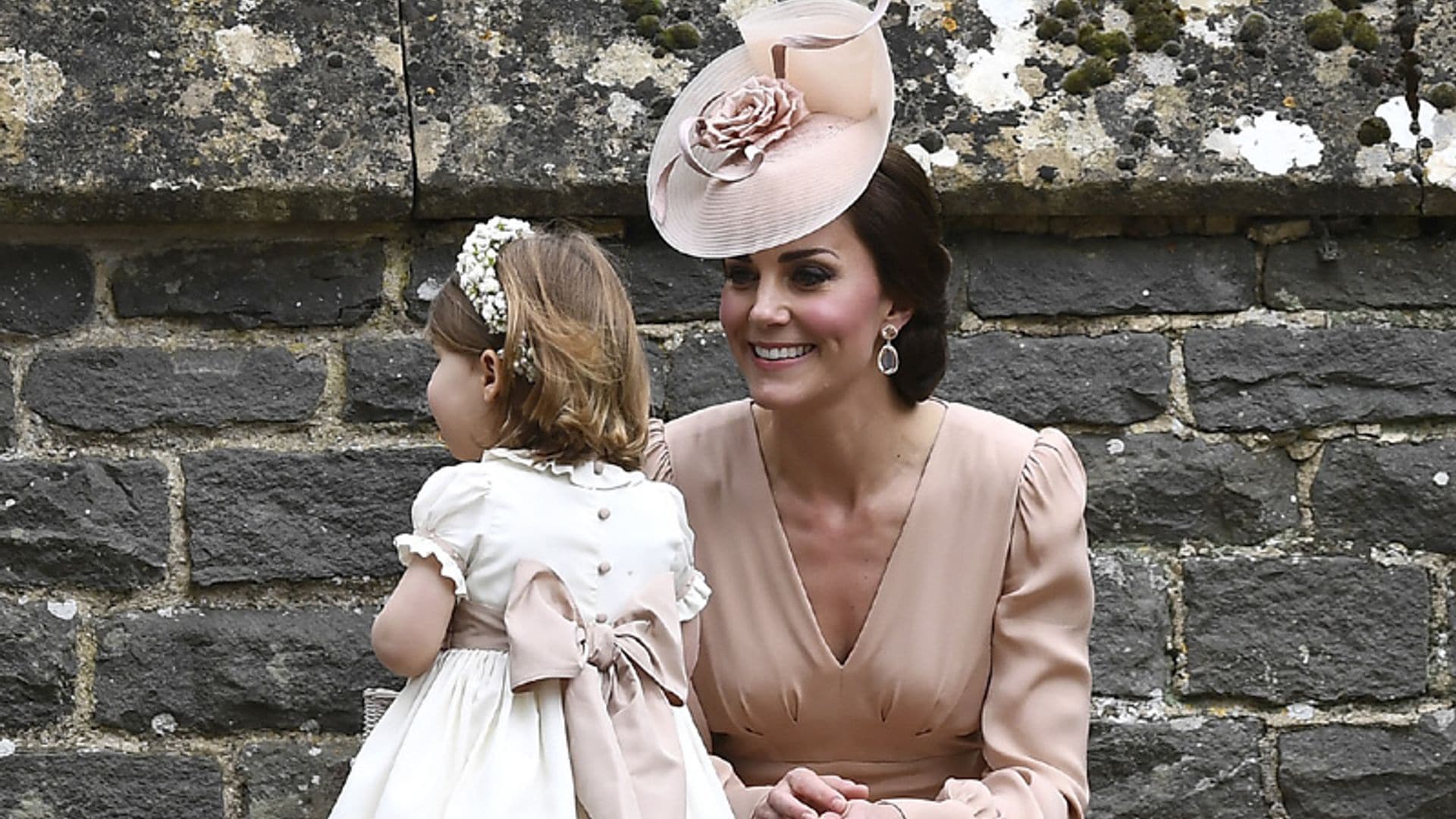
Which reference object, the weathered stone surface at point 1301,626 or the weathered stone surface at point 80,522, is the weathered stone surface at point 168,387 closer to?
the weathered stone surface at point 80,522

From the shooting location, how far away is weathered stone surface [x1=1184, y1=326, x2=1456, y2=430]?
320cm

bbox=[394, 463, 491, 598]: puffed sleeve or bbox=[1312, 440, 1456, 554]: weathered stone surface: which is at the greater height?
bbox=[394, 463, 491, 598]: puffed sleeve

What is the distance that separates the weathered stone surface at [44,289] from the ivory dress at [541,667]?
0.95m

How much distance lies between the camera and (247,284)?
315cm

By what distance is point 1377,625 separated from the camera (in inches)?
126

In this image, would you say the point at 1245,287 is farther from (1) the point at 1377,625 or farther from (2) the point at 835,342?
(2) the point at 835,342

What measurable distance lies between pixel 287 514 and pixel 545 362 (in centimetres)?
85

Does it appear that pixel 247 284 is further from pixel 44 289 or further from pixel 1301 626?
pixel 1301 626

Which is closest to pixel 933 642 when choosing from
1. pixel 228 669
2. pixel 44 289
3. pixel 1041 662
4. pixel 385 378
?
pixel 1041 662

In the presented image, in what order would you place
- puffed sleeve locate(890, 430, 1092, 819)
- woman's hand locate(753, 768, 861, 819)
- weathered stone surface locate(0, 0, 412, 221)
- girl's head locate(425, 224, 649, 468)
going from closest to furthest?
girl's head locate(425, 224, 649, 468) < woman's hand locate(753, 768, 861, 819) < puffed sleeve locate(890, 430, 1092, 819) < weathered stone surface locate(0, 0, 412, 221)

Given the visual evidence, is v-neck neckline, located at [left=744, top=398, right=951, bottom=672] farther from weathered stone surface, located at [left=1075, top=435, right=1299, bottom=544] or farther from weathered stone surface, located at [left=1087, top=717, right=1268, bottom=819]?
weathered stone surface, located at [left=1087, top=717, right=1268, bottom=819]

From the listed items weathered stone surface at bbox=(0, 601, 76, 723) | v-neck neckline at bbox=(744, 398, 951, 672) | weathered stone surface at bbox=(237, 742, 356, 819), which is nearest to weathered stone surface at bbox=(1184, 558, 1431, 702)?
v-neck neckline at bbox=(744, 398, 951, 672)

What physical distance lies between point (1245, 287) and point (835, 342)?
0.85 meters

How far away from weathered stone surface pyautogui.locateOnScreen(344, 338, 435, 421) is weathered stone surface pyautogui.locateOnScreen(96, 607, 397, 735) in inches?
12.4
